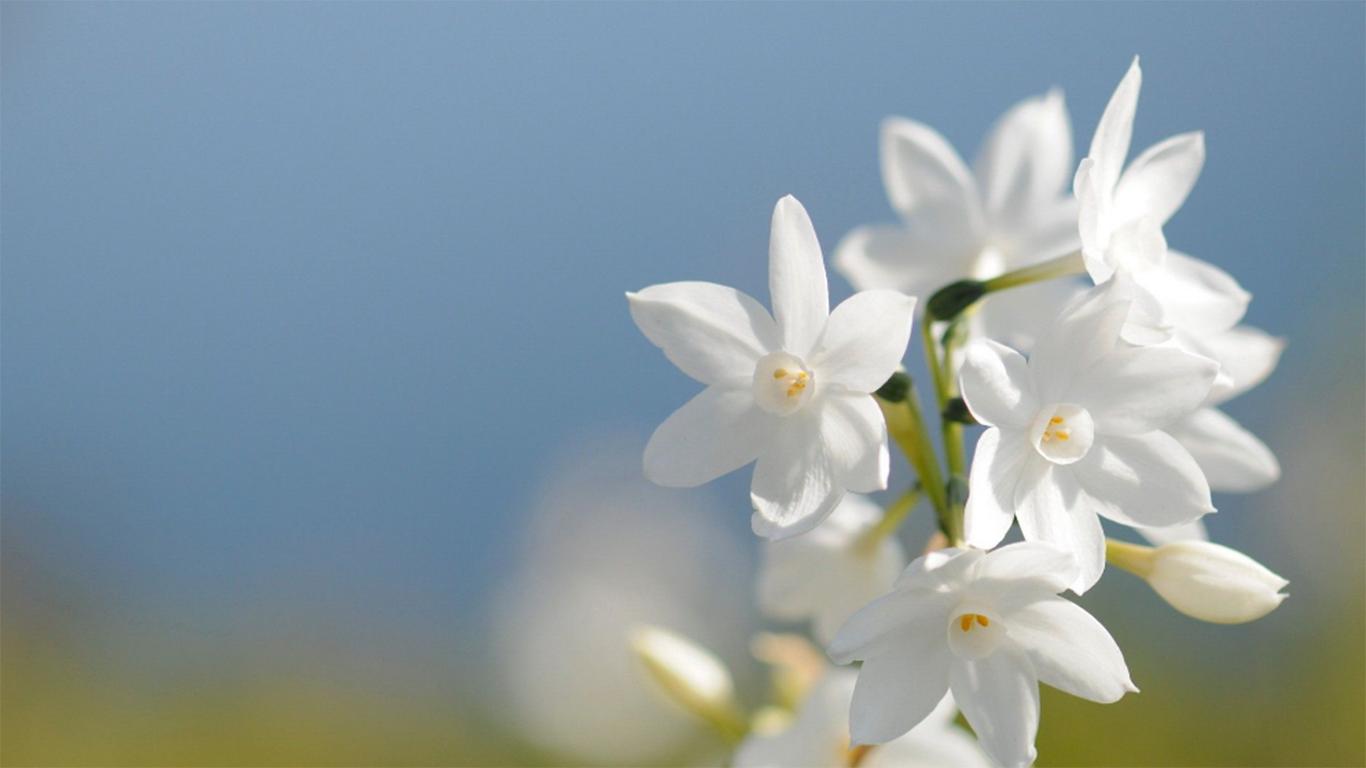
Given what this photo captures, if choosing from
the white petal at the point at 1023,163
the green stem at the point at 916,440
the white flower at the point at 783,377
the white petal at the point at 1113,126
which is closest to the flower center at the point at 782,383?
the white flower at the point at 783,377

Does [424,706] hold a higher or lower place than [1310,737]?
higher

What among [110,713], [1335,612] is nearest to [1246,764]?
[1335,612]

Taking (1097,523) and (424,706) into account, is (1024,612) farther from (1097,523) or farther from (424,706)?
(424,706)

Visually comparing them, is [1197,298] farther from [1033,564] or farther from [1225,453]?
[1033,564]

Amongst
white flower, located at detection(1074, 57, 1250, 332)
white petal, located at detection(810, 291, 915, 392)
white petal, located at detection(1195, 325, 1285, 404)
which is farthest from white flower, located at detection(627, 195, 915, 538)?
white petal, located at detection(1195, 325, 1285, 404)

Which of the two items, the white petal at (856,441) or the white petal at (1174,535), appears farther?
the white petal at (1174,535)

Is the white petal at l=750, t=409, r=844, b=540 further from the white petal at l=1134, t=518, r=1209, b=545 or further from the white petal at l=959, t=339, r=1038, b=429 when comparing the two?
the white petal at l=1134, t=518, r=1209, b=545

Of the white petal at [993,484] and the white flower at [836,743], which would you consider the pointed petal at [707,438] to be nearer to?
the white petal at [993,484]
